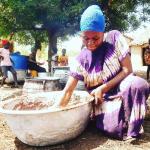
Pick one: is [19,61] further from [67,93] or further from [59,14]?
[67,93]

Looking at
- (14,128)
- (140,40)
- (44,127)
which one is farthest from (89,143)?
(140,40)

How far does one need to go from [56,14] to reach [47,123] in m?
9.32

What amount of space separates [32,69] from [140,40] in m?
20.8

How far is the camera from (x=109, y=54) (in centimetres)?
364

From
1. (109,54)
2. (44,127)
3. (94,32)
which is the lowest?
(44,127)

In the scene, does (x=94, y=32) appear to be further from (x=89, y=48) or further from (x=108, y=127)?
(x=108, y=127)

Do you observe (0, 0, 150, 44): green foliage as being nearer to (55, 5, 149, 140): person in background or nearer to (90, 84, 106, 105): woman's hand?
(55, 5, 149, 140): person in background

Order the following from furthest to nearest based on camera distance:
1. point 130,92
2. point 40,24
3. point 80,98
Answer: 1. point 40,24
2. point 80,98
3. point 130,92

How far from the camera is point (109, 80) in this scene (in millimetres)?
3648

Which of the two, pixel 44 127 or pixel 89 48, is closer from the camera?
pixel 44 127

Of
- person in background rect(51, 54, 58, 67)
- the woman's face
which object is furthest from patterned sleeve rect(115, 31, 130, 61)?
person in background rect(51, 54, 58, 67)

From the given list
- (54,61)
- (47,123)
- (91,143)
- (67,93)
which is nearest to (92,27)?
(67,93)

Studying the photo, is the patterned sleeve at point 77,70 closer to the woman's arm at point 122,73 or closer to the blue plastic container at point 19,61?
the woman's arm at point 122,73

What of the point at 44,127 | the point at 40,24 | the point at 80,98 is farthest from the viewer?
the point at 40,24
